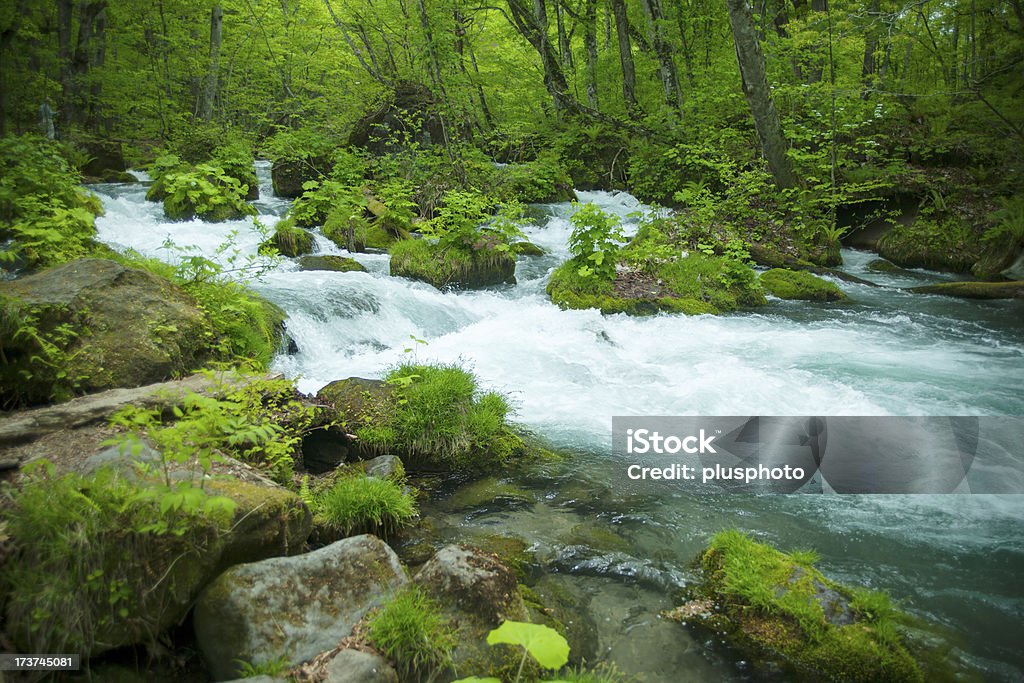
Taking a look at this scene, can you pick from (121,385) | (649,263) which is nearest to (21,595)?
(121,385)

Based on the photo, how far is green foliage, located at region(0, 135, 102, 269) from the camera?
7.05 m

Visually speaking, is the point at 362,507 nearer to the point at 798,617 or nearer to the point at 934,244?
the point at 798,617

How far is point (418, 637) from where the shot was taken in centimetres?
287

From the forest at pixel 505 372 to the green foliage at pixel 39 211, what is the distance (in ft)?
0.21

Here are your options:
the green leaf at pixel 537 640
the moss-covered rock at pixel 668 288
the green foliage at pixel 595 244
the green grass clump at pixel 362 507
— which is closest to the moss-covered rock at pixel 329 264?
the moss-covered rock at pixel 668 288

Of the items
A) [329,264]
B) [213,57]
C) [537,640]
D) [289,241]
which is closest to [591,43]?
[213,57]

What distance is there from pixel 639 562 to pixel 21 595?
321 centimetres

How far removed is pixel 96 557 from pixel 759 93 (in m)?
14.2

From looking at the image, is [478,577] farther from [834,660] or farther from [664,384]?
[664,384]

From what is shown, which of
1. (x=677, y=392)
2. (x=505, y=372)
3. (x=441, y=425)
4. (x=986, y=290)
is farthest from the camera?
(x=986, y=290)

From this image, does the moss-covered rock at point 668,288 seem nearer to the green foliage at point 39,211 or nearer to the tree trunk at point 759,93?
the tree trunk at point 759,93

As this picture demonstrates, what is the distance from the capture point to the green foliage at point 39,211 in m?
7.05

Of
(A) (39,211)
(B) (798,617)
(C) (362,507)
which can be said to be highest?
(A) (39,211)

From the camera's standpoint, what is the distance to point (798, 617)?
128 inches
